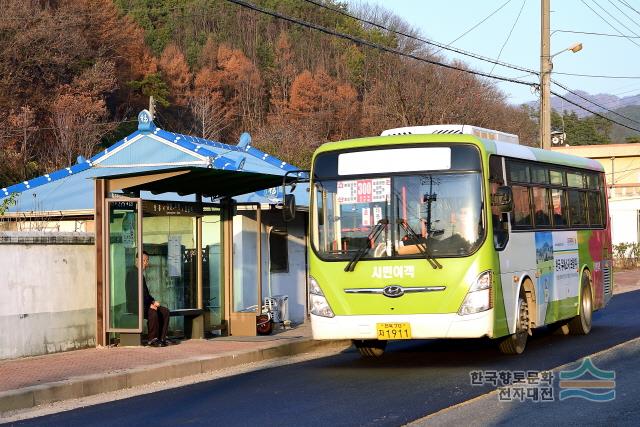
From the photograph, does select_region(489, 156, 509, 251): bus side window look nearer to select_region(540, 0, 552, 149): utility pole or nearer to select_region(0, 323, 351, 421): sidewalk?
select_region(0, 323, 351, 421): sidewalk

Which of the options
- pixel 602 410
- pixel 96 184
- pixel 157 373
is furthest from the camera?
pixel 96 184

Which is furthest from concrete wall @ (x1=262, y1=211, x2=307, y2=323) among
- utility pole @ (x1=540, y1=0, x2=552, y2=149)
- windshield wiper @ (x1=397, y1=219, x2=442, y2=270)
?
utility pole @ (x1=540, y1=0, x2=552, y2=149)

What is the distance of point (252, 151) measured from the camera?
88.1 feet

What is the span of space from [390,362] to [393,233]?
2.14m

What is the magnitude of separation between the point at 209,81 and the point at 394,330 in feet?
190

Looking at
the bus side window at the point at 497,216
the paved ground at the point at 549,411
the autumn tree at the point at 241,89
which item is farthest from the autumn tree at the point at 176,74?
the paved ground at the point at 549,411

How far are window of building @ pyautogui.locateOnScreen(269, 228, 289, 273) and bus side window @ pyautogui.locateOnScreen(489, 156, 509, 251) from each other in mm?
7914

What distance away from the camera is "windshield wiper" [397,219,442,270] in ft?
45.0

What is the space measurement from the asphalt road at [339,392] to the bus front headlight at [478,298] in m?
0.80

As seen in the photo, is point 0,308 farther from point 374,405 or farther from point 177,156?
point 177,156

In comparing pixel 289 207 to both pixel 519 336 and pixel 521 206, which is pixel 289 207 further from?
pixel 519 336

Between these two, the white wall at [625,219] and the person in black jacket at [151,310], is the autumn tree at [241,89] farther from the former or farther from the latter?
the person in black jacket at [151,310]

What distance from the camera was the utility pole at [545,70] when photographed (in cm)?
3092

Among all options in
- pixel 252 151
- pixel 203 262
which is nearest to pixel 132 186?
pixel 203 262
